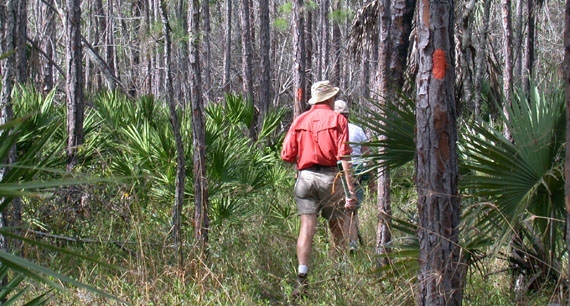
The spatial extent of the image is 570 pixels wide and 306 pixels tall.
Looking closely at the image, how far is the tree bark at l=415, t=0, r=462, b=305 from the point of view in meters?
3.91

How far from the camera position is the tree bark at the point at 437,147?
3914mm

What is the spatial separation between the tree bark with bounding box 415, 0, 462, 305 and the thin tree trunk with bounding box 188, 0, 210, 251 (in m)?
2.95

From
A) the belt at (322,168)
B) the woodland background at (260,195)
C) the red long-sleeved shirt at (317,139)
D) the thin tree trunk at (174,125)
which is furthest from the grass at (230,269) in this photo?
the red long-sleeved shirt at (317,139)

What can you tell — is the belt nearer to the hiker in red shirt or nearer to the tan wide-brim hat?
the hiker in red shirt

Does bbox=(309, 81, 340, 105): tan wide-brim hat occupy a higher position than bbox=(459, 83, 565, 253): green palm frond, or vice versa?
bbox=(309, 81, 340, 105): tan wide-brim hat

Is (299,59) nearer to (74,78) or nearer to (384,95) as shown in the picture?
(74,78)

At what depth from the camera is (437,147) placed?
393 cm

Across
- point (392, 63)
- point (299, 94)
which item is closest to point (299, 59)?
point (299, 94)

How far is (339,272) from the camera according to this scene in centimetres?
575

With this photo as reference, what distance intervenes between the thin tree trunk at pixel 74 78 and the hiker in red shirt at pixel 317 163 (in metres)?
3.76

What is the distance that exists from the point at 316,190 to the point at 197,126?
129 cm

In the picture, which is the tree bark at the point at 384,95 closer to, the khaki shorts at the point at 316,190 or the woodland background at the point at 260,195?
the woodland background at the point at 260,195

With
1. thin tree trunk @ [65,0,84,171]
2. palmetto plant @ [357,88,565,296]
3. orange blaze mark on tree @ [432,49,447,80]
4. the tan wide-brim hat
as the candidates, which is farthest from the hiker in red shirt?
thin tree trunk @ [65,0,84,171]

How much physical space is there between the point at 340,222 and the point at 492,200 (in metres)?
2.37
